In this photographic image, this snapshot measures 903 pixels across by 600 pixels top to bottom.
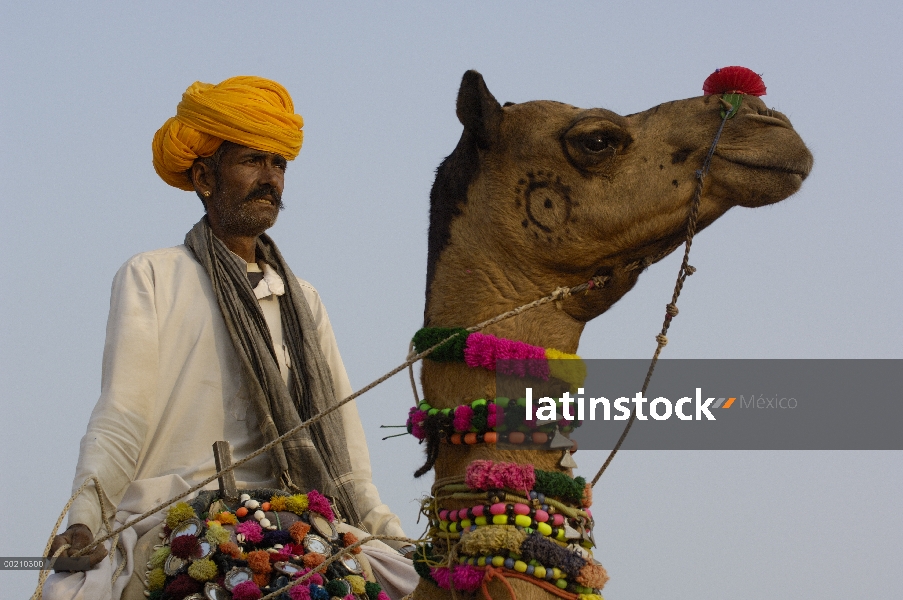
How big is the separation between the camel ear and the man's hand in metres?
2.02

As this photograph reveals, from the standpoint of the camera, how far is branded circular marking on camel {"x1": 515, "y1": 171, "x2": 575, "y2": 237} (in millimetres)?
4164

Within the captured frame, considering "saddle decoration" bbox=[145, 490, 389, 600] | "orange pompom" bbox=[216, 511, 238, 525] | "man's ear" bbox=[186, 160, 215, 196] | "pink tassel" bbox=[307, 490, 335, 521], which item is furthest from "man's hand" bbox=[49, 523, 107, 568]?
"man's ear" bbox=[186, 160, 215, 196]

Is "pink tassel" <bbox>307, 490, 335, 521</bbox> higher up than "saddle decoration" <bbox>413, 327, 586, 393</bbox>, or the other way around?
"saddle decoration" <bbox>413, 327, 586, 393</bbox>

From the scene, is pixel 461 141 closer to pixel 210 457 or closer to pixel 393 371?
pixel 393 371

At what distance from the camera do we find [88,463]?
4762mm

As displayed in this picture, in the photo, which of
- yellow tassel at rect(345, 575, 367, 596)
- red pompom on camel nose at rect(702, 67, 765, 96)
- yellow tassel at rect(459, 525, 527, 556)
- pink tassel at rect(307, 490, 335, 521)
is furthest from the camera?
pink tassel at rect(307, 490, 335, 521)

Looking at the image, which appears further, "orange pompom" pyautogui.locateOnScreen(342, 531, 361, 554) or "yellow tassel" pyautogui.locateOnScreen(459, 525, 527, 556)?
"orange pompom" pyautogui.locateOnScreen(342, 531, 361, 554)

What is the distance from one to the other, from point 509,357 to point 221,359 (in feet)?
5.86

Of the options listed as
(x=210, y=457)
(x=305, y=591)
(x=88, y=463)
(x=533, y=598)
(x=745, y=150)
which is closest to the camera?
(x=533, y=598)

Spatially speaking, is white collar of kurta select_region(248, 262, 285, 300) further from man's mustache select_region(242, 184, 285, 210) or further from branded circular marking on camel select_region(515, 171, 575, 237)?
branded circular marking on camel select_region(515, 171, 575, 237)

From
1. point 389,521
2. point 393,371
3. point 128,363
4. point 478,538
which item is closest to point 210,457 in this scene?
point 128,363

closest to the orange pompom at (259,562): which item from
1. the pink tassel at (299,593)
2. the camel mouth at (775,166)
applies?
the pink tassel at (299,593)

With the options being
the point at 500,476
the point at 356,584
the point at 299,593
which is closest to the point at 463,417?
the point at 500,476

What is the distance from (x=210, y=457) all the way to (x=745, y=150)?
249 cm
